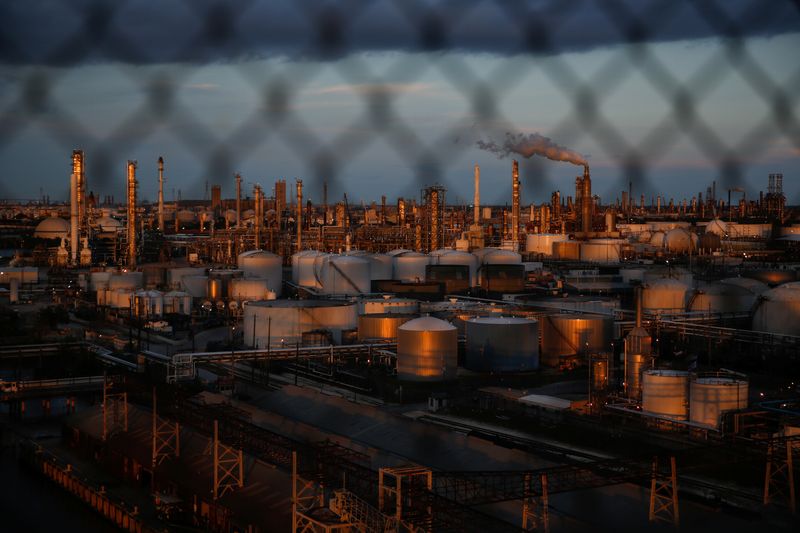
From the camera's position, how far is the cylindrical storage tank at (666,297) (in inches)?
512

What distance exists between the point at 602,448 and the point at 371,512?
304 centimetres

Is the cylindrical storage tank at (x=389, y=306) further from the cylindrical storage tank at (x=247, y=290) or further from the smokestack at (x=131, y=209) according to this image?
the smokestack at (x=131, y=209)

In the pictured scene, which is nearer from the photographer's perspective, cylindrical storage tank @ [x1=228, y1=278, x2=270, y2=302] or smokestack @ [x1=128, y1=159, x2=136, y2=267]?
cylindrical storage tank @ [x1=228, y1=278, x2=270, y2=302]

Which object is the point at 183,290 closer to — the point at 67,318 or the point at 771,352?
the point at 67,318

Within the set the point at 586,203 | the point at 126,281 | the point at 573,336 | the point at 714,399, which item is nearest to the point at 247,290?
the point at 126,281

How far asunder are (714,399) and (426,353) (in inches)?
130

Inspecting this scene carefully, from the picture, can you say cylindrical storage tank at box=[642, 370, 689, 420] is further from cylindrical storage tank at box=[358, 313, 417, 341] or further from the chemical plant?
cylindrical storage tank at box=[358, 313, 417, 341]

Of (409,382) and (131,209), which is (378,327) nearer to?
(409,382)

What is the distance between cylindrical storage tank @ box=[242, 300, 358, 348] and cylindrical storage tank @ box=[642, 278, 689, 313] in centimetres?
402

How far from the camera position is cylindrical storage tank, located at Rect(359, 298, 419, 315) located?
→ 41.4ft

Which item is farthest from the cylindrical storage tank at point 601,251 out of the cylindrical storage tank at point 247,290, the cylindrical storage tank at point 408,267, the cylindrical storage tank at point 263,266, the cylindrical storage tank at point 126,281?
the cylindrical storage tank at point 126,281

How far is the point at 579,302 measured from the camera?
511 inches

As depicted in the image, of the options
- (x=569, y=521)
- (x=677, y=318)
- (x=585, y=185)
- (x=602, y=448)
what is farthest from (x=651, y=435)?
(x=585, y=185)

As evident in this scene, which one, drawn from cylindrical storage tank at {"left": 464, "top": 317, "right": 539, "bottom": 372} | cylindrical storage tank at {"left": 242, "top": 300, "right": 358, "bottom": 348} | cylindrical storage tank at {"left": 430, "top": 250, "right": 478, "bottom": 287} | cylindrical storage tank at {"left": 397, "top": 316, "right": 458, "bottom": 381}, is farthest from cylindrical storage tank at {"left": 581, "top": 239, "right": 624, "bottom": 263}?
cylindrical storage tank at {"left": 397, "top": 316, "right": 458, "bottom": 381}
